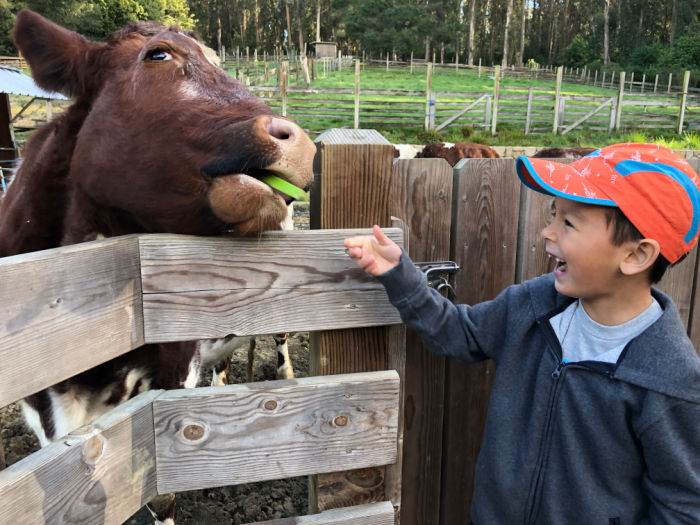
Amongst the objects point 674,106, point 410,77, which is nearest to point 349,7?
point 410,77

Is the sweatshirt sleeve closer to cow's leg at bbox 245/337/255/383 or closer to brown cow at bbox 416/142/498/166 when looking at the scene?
cow's leg at bbox 245/337/255/383

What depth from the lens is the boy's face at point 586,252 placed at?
163 cm

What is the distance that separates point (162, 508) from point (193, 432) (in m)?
1.59

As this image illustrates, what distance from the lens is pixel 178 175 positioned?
1708 millimetres

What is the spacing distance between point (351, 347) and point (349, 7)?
256ft

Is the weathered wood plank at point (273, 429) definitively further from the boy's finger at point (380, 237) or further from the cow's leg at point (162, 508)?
Answer: the cow's leg at point (162, 508)

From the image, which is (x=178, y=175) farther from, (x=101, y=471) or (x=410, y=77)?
(x=410, y=77)

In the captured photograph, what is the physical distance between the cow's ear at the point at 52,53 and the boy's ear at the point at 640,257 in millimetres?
1998

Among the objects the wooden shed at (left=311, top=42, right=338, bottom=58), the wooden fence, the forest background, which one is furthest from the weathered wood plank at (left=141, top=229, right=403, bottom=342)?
the wooden shed at (left=311, top=42, right=338, bottom=58)

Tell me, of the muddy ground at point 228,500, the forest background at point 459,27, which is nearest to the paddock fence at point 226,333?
the muddy ground at point 228,500

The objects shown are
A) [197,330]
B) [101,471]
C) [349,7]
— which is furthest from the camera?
[349,7]

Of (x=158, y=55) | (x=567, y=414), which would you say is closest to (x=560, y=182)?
(x=567, y=414)

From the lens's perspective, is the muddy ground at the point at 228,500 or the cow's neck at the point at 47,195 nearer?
the cow's neck at the point at 47,195

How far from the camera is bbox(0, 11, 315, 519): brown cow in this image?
1577 mm
